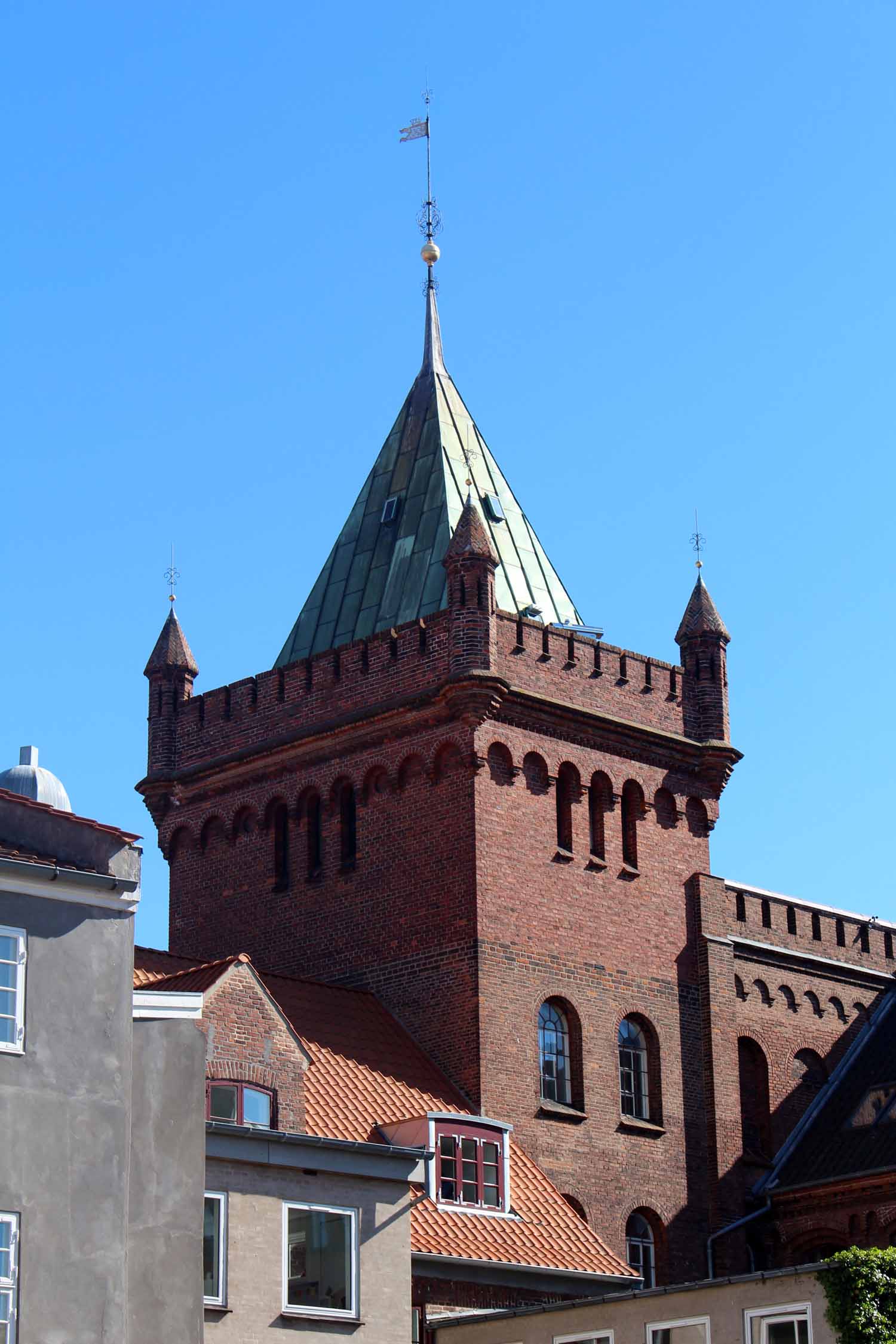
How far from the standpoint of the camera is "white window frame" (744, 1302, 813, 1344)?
33.7m

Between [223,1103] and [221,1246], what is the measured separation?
653cm

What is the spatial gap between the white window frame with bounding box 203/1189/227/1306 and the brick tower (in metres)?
14.0

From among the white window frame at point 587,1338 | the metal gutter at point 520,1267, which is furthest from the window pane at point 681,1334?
the metal gutter at point 520,1267

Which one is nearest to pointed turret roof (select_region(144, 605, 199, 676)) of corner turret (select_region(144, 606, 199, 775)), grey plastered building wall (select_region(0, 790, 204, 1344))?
corner turret (select_region(144, 606, 199, 775))

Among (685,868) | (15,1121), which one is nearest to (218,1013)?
(15,1121)

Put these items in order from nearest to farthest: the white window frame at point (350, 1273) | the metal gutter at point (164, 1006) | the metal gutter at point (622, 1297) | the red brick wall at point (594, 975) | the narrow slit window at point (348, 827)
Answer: the metal gutter at point (164, 1006)
the white window frame at point (350, 1273)
the metal gutter at point (622, 1297)
the red brick wall at point (594, 975)
the narrow slit window at point (348, 827)

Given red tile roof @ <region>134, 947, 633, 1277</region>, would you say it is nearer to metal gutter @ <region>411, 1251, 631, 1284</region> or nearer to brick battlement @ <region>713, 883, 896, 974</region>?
metal gutter @ <region>411, 1251, 631, 1284</region>

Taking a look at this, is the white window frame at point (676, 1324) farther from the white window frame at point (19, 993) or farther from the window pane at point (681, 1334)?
the white window frame at point (19, 993)

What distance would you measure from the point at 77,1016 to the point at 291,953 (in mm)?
22853

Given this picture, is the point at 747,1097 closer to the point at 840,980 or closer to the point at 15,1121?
the point at 840,980

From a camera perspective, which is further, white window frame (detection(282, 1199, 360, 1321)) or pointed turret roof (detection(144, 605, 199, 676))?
pointed turret roof (detection(144, 605, 199, 676))

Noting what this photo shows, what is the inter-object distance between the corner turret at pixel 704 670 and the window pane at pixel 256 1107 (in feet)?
54.7

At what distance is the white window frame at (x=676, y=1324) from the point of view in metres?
34.2

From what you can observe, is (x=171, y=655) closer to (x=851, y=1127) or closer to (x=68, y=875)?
(x=851, y=1127)
